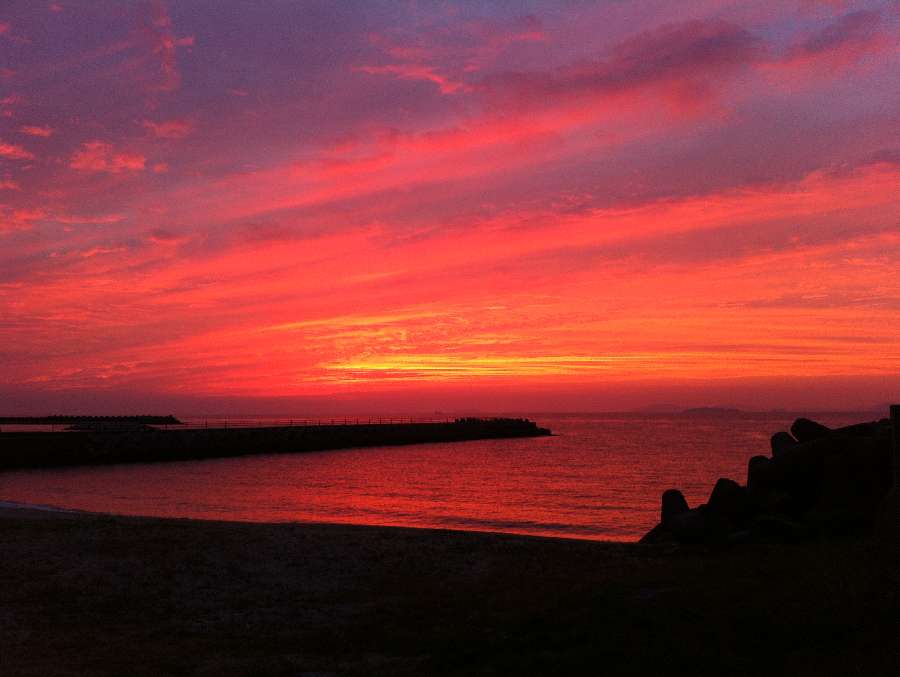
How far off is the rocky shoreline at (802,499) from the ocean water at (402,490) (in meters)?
8.30

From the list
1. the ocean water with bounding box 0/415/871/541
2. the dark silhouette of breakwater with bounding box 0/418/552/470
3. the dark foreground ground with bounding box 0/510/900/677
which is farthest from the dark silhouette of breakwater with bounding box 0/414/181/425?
the dark foreground ground with bounding box 0/510/900/677

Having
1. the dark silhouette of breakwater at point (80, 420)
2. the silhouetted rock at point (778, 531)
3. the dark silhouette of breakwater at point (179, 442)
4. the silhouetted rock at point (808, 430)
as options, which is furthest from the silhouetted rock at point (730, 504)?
the dark silhouette of breakwater at point (80, 420)

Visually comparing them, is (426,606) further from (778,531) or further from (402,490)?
(402,490)

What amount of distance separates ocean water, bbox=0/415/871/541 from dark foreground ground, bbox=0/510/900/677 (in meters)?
11.5

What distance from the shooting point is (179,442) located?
67.8m

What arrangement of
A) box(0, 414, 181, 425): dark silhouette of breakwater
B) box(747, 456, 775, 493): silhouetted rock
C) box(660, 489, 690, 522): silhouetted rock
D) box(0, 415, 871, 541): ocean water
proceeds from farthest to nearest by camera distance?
box(0, 414, 181, 425): dark silhouette of breakwater < box(0, 415, 871, 541): ocean water < box(660, 489, 690, 522): silhouetted rock < box(747, 456, 775, 493): silhouetted rock

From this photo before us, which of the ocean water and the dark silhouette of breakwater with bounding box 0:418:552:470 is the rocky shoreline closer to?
the ocean water

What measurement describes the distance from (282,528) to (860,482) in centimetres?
1265

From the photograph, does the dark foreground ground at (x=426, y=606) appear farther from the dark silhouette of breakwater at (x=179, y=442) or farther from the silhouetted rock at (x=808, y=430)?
the dark silhouette of breakwater at (x=179, y=442)

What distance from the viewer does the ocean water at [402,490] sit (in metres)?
29.9

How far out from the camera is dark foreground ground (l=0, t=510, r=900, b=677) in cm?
836

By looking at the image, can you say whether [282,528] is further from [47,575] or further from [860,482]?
[860,482]

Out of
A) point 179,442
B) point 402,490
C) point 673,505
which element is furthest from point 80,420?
point 673,505

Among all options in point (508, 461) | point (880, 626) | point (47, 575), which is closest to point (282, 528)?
point (47, 575)
